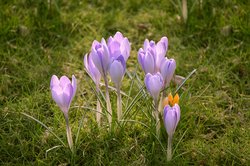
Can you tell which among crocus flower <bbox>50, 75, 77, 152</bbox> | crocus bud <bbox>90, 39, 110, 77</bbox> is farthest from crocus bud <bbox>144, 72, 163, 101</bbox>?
crocus flower <bbox>50, 75, 77, 152</bbox>

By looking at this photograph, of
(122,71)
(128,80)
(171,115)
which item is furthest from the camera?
(128,80)

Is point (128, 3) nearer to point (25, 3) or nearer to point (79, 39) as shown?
point (79, 39)

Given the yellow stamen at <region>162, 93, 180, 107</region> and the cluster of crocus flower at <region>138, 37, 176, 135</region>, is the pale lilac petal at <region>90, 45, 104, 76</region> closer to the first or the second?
the cluster of crocus flower at <region>138, 37, 176, 135</region>

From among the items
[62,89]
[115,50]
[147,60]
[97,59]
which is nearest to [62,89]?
[62,89]

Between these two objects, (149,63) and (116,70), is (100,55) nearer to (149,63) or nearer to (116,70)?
(116,70)

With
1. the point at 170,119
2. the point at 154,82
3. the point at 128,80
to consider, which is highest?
the point at 154,82

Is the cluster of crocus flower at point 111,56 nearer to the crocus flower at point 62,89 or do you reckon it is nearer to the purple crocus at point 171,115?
the crocus flower at point 62,89

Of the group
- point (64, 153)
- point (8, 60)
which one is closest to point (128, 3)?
point (8, 60)

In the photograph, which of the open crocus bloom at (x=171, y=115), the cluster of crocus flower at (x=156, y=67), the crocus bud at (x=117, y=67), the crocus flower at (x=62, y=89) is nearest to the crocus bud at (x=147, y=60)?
the cluster of crocus flower at (x=156, y=67)
